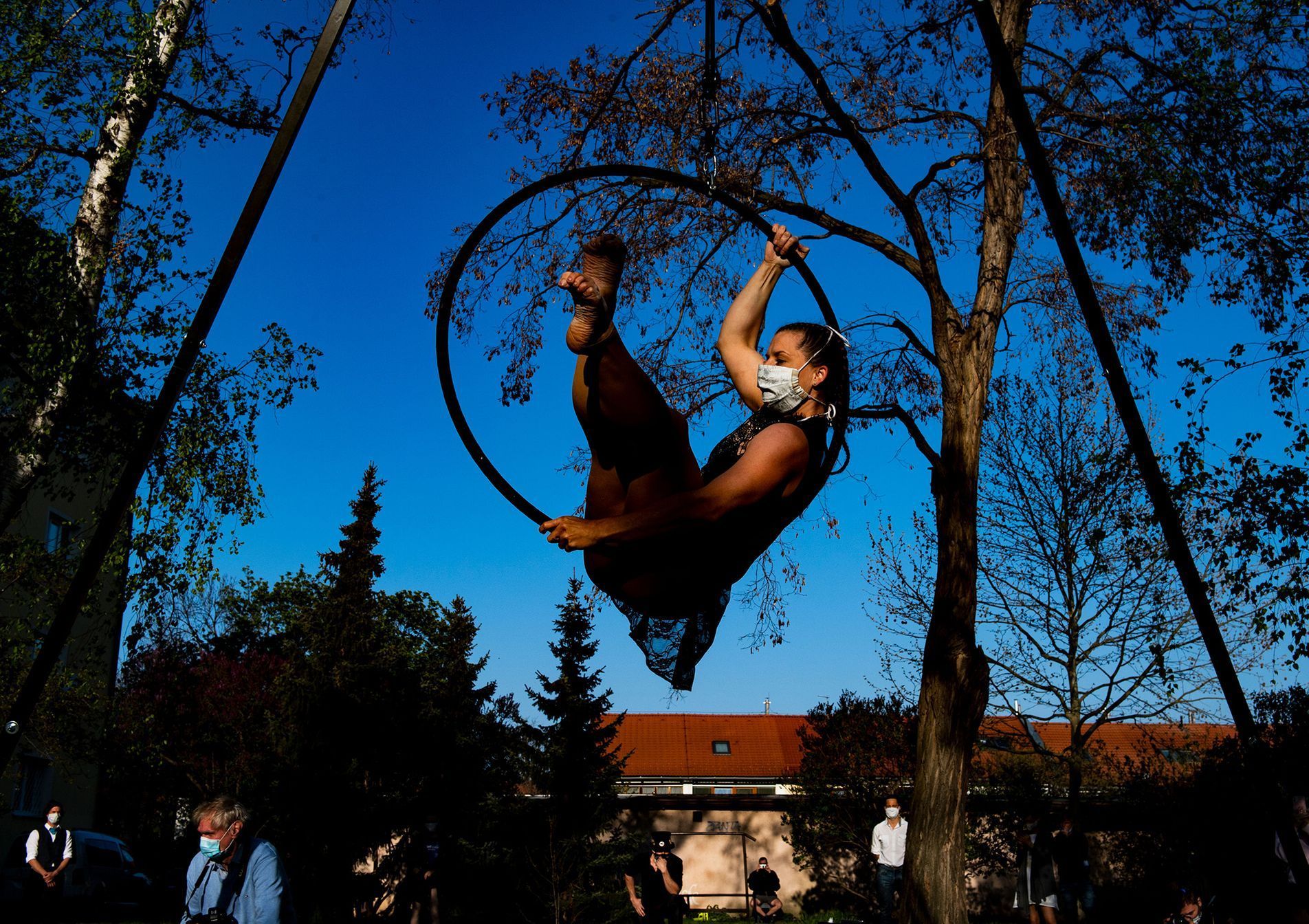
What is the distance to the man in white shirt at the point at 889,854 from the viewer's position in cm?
1118

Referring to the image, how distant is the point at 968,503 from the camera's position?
924 cm

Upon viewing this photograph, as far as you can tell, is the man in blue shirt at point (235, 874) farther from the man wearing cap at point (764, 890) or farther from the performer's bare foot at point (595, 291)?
the man wearing cap at point (764, 890)

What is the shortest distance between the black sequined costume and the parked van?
13.4 meters

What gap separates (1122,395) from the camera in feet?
14.4

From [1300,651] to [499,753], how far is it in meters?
19.7

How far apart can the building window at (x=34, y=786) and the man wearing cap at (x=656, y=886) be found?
1411cm

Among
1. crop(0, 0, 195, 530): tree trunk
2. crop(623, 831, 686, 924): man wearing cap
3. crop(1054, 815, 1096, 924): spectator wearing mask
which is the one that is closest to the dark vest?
crop(0, 0, 195, 530): tree trunk

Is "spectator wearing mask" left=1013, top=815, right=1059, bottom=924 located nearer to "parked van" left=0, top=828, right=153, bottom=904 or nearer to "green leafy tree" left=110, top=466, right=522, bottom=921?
"green leafy tree" left=110, top=466, right=522, bottom=921

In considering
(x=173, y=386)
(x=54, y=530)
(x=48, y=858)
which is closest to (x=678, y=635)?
(x=173, y=386)

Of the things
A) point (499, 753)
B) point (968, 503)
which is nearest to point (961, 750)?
point (968, 503)

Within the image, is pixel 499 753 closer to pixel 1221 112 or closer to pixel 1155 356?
pixel 1155 356

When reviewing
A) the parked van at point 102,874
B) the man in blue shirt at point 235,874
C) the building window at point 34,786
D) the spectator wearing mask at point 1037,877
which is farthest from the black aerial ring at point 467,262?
the building window at point 34,786

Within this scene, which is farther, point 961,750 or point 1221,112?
point 1221,112

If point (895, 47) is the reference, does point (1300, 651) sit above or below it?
below
